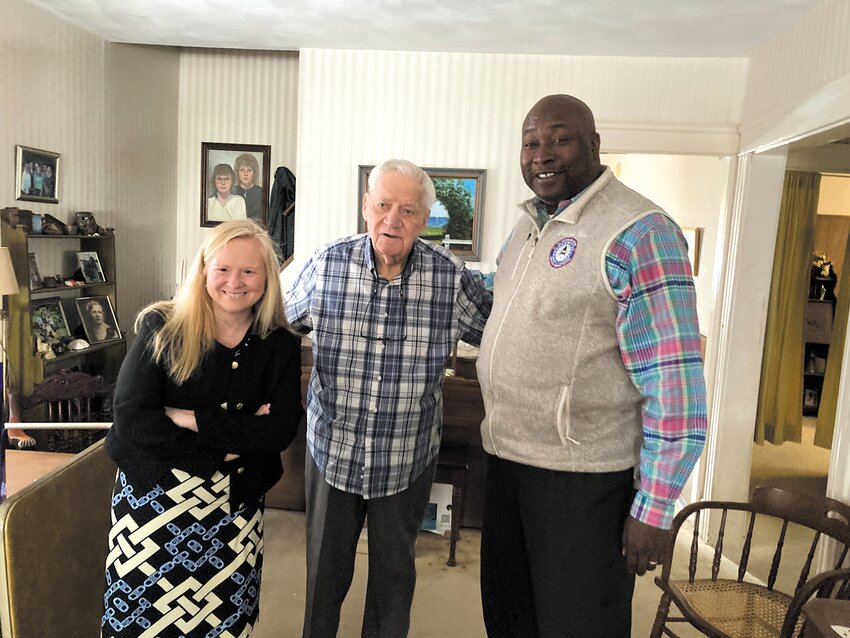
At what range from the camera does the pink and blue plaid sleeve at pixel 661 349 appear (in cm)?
120

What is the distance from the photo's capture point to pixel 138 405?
1393mm

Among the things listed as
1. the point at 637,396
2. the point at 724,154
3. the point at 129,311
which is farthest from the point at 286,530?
the point at 724,154

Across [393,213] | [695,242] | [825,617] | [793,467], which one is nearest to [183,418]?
[393,213]

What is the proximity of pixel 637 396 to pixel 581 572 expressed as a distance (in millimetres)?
399

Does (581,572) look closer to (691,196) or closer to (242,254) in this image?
(242,254)

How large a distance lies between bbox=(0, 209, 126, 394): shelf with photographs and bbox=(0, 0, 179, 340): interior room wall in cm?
23

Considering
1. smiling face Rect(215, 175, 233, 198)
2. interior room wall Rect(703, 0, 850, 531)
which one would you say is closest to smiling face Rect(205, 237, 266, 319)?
interior room wall Rect(703, 0, 850, 531)

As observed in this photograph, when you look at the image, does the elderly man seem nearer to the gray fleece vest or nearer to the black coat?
the gray fleece vest

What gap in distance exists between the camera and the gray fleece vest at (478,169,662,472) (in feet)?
4.22

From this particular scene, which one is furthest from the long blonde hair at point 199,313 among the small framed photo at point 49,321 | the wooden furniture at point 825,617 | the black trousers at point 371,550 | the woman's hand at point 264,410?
the small framed photo at point 49,321

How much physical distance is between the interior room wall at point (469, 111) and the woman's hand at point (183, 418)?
99.1 inches

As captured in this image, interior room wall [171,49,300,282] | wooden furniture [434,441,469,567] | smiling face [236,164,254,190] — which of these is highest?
interior room wall [171,49,300,282]

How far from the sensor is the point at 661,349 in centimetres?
121

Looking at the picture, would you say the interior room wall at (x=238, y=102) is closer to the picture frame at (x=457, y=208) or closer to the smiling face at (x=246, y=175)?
the smiling face at (x=246, y=175)
